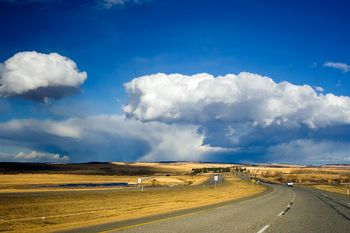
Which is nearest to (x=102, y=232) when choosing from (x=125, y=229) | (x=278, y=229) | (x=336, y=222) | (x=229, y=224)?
(x=125, y=229)

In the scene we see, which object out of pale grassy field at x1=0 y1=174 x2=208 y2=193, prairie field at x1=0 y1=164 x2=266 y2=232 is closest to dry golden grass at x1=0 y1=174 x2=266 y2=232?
prairie field at x1=0 y1=164 x2=266 y2=232

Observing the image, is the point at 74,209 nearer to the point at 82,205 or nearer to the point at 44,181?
the point at 82,205

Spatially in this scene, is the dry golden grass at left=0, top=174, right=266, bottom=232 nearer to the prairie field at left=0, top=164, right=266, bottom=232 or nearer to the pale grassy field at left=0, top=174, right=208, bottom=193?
the prairie field at left=0, top=164, right=266, bottom=232

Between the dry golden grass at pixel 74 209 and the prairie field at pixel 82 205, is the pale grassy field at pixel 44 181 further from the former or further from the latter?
the dry golden grass at pixel 74 209

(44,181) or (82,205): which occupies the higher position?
(44,181)

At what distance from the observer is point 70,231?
13.8 metres

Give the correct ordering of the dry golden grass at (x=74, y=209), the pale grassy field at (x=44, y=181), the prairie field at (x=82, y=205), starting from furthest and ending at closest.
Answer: the pale grassy field at (x=44, y=181)
the prairie field at (x=82, y=205)
the dry golden grass at (x=74, y=209)

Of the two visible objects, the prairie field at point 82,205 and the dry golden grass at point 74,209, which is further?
the prairie field at point 82,205

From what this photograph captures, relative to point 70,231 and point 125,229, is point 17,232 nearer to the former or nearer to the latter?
point 70,231

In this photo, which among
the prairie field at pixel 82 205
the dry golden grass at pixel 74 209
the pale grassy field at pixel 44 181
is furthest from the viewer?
the pale grassy field at pixel 44 181

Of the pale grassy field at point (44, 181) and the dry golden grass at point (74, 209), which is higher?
the pale grassy field at point (44, 181)

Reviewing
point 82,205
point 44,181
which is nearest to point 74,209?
point 82,205

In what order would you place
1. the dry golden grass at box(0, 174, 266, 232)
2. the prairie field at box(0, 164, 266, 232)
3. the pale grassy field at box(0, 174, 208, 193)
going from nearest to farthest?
the dry golden grass at box(0, 174, 266, 232) < the prairie field at box(0, 164, 266, 232) < the pale grassy field at box(0, 174, 208, 193)

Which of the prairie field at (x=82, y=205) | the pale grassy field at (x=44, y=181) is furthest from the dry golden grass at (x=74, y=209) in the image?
the pale grassy field at (x=44, y=181)
